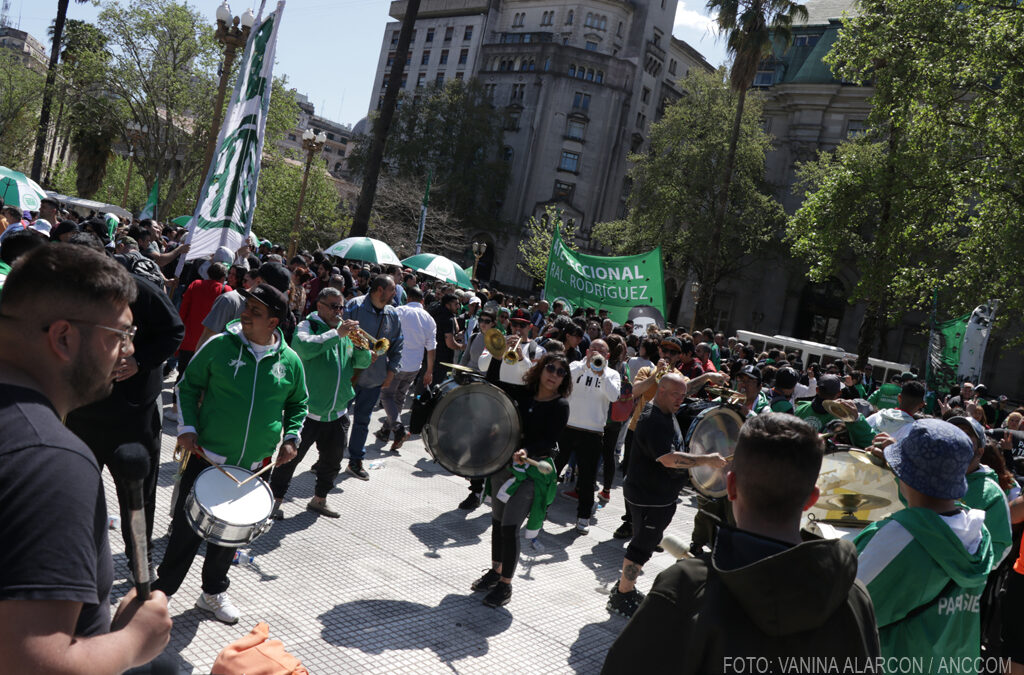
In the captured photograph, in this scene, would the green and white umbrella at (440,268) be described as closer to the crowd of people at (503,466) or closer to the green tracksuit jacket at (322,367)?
the crowd of people at (503,466)

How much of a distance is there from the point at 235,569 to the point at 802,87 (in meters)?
46.4

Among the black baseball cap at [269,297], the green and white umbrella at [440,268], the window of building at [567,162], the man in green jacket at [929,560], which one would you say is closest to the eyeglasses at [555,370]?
the black baseball cap at [269,297]

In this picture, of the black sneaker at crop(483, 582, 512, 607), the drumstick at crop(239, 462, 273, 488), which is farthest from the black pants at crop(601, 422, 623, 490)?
the drumstick at crop(239, 462, 273, 488)

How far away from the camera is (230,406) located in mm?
4598

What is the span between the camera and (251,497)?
14.1ft

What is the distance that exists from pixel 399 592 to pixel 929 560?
3663 mm

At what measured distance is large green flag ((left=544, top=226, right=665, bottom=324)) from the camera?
15250mm

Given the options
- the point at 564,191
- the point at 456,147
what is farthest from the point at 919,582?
the point at 456,147

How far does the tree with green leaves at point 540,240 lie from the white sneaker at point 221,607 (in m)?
39.3

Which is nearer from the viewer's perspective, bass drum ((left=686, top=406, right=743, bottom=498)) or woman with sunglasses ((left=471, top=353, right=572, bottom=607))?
woman with sunglasses ((left=471, top=353, right=572, bottom=607))

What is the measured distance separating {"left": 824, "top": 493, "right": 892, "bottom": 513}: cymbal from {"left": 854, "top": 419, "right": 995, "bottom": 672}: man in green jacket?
224 cm

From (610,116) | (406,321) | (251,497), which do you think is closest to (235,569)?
(251,497)

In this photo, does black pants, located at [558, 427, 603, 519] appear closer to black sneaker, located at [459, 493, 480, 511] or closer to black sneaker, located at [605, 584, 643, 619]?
black sneaker, located at [459, 493, 480, 511]

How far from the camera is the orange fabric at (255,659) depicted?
216 cm
